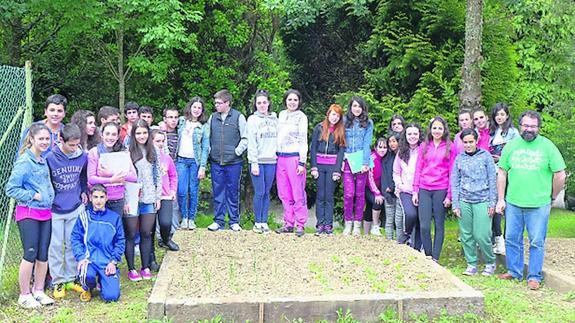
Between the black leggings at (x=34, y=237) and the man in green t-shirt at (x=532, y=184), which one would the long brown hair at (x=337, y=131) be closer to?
the man in green t-shirt at (x=532, y=184)

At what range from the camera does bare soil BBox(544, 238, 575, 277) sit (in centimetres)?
737

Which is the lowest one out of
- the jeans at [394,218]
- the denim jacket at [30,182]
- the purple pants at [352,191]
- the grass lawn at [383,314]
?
the grass lawn at [383,314]

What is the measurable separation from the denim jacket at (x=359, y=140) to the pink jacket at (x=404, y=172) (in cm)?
44

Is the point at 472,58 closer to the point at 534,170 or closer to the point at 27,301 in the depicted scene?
the point at 534,170

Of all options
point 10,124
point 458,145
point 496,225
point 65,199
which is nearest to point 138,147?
point 65,199

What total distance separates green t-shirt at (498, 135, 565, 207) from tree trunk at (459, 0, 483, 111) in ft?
8.68

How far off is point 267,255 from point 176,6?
4.29 meters

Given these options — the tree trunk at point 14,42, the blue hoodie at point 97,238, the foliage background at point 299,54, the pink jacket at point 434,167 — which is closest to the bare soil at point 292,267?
→ the blue hoodie at point 97,238

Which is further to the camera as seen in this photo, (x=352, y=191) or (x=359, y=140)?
(x=352, y=191)

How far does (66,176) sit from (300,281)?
2.56 m

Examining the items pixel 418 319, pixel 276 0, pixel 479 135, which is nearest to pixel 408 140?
pixel 479 135

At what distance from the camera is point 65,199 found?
591cm

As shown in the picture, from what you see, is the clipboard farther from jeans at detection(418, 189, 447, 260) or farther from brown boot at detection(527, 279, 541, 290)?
brown boot at detection(527, 279, 541, 290)

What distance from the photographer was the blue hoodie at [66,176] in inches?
229
